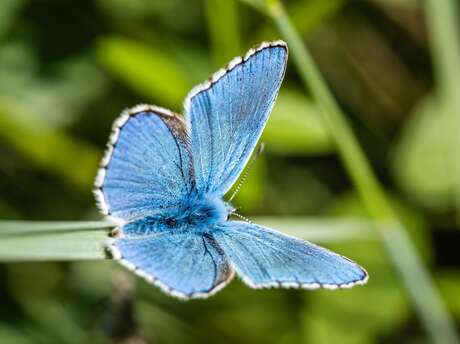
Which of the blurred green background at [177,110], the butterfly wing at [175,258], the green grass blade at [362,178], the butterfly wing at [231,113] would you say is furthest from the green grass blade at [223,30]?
the butterfly wing at [175,258]

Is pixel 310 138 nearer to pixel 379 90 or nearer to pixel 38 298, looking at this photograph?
pixel 379 90

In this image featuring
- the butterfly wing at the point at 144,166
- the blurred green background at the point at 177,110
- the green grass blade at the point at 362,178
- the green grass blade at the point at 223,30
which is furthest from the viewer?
the blurred green background at the point at 177,110

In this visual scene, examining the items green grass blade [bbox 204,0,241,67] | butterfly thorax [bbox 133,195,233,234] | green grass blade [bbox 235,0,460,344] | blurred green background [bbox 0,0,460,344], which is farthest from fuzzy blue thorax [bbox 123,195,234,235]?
green grass blade [bbox 204,0,241,67]

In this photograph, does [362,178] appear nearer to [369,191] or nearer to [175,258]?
[369,191]

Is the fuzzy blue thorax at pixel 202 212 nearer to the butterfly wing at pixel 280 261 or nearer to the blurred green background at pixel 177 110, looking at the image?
the butterfly wing at pixel 280 261

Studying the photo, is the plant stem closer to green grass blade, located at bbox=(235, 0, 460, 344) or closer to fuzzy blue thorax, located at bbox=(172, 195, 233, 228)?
green grass blade, located at bbox=(235, 0, 460, 344)

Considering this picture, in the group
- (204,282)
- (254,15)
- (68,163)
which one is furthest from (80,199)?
(204,282)
